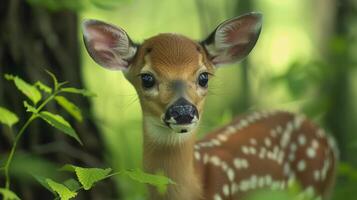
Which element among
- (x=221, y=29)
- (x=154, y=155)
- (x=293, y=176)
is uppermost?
(x=221, y=29)

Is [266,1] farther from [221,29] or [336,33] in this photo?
[221,29]

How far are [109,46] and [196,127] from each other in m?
0.58

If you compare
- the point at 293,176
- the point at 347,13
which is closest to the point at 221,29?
the point at 293,176

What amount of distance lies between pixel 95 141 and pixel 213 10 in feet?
8.56

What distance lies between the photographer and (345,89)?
749 cm

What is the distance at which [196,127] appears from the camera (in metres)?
4.27

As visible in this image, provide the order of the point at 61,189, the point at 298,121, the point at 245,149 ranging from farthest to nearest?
the point at 298,121, the point at 245,149, the point at 61,189

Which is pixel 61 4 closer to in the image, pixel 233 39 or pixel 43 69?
pixel 43 69

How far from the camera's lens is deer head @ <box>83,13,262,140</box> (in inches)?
160

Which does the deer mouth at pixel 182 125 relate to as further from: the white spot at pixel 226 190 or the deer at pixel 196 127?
the white spot at pixel 226 190

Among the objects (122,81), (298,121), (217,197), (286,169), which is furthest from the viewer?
(122,81)

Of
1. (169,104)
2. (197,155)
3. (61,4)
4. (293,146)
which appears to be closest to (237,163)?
(197,155)

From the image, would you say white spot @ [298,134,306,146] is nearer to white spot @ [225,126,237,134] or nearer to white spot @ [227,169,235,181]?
white spot @ [225,126,237,134]

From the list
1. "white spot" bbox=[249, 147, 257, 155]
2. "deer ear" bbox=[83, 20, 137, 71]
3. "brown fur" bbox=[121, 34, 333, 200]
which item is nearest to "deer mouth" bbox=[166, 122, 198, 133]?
"brown fur" bbox=[121, 34, 333, 200]
